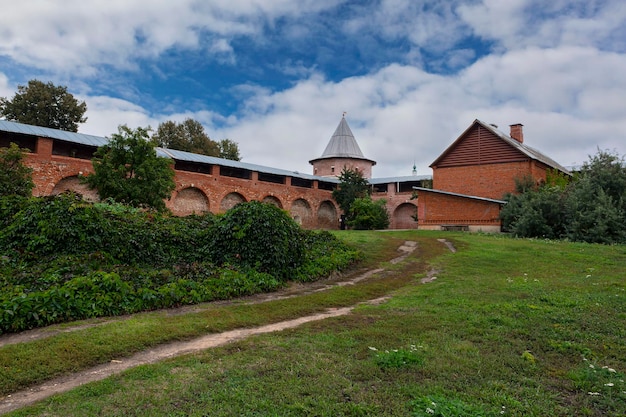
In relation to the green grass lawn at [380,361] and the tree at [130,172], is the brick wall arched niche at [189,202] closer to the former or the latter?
the tree at [130,172]

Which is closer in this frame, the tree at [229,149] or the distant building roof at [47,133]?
the distant building roof at [47,133]

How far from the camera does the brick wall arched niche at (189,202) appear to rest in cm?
3025

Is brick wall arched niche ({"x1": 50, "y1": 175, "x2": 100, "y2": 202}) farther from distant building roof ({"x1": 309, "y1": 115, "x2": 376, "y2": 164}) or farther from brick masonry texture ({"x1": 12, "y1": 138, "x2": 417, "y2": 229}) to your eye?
distant building roof ({"x1": 309, "y1": 115, "x2": 376, "y2": 164})

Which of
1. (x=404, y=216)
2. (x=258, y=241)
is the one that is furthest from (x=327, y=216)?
(x=258, y=241)

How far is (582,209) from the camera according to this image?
20.2 meters

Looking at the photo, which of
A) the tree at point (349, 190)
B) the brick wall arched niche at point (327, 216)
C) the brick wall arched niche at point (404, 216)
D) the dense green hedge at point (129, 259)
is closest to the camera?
the dense green hedge at point (129, 259)

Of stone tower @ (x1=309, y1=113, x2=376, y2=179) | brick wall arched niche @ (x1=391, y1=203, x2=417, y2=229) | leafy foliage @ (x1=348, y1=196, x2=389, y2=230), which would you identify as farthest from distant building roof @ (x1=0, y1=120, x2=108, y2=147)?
brick wall arched niche @ (x1=391, y1=203, x2=417, y2=229)

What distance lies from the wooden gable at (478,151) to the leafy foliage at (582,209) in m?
5.07

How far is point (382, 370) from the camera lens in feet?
13.1

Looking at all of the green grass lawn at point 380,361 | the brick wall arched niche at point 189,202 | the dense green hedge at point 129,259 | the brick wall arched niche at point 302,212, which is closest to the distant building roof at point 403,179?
the brick wall arched niche at point 302,212

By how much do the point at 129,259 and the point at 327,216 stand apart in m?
32.9

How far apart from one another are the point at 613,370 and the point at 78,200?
1039cm

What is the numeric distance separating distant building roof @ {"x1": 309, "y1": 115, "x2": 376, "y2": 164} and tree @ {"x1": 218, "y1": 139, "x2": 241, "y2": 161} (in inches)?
360

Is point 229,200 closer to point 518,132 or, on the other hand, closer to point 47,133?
point 47,133
